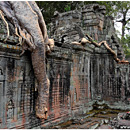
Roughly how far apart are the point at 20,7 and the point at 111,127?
17.0 feet

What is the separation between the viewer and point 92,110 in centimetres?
886

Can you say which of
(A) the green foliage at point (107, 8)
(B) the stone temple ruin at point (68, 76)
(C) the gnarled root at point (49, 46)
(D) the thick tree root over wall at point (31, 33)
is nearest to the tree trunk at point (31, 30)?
(D) the thick tree root over wall at point (31, 33)

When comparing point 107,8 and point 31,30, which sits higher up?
point 107,8

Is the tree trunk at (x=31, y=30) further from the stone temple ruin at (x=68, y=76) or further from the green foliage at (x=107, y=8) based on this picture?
the green foliage at (x=107, y=8)

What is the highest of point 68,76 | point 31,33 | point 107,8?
point 107,8

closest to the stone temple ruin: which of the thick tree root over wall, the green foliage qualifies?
the thick tree root over wall

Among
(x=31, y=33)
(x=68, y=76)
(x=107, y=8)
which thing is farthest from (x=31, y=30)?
(x=107, y=8)

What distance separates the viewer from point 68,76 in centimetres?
728

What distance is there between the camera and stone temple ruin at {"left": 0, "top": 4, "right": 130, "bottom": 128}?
4902 mm

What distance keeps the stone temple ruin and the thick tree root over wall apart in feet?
0.66

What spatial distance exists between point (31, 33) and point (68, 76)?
2679 millimetres

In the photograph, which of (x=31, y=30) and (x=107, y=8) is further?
(x=107, y=8)

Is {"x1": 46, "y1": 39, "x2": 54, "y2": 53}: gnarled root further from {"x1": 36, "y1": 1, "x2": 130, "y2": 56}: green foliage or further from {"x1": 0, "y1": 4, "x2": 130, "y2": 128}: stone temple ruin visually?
{"x1": 36, "y1": 1, "x2": 130, "y2": 56}: green foliage

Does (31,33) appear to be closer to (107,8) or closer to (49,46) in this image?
(49,46)
